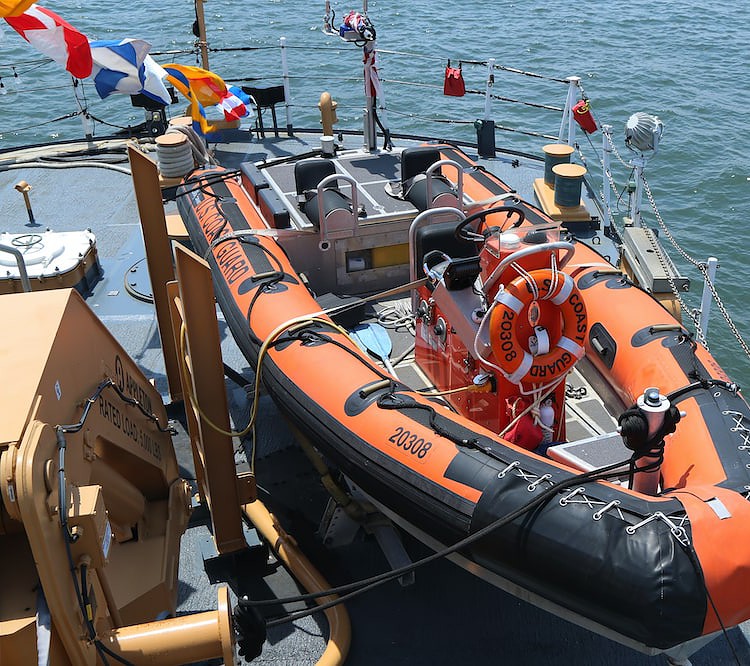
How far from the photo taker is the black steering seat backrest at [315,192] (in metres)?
5.86

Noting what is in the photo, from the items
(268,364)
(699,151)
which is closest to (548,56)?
(699,151)

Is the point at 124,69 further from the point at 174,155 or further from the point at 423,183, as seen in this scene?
the point at 423,183

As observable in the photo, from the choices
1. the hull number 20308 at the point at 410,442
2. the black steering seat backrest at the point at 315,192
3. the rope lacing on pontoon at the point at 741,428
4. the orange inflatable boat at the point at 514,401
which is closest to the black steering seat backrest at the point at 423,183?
the orange inflatable boat at the point at 514,401

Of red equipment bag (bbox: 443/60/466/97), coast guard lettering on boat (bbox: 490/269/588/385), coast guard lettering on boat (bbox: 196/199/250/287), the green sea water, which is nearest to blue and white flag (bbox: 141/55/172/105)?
coast guard lettering on boat (bbox: 196/199/250/287)

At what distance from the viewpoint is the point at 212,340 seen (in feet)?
12.4

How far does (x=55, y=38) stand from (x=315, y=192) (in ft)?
8.78

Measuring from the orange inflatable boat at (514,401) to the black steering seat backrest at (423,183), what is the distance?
0.09ft

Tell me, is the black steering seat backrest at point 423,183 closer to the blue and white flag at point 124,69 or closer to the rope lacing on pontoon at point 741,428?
the blue and white flag at point 124,69

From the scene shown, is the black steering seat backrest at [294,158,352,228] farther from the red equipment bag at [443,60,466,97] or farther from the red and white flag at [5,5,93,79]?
the red equipment bag at [443,60,466,97]

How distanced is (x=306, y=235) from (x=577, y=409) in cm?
229

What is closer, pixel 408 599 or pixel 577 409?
pixel 408 599

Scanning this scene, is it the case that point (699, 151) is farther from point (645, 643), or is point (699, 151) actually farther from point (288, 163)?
point (645, 643)

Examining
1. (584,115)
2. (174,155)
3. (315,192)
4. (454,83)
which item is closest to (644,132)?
(584,115)

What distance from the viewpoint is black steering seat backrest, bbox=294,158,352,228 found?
231 inches
